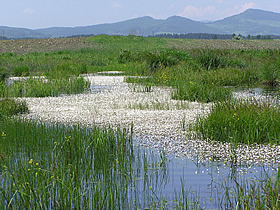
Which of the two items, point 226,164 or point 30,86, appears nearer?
point 226,164

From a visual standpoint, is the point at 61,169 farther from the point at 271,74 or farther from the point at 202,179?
the point at 271,74

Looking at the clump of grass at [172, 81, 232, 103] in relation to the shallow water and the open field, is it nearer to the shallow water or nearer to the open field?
the open field

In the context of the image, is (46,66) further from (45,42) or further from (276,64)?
(45,42)

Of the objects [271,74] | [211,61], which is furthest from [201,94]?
[211,61]

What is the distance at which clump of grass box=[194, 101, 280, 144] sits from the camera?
23.9 feet

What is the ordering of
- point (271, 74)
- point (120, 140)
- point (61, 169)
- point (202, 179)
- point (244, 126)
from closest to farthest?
point (61, 169), point (202, 179), point (120, 140), point (244, 126), point (271, 74)

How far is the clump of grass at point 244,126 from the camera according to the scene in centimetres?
728

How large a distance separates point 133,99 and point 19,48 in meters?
41.2

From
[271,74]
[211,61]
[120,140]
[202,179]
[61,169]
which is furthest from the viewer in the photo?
[211,61]

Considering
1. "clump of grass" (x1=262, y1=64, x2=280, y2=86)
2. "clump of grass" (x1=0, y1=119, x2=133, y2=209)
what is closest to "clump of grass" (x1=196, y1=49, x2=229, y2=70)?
"clump of grass" (x1=262, y1=64, x2=280, y2=86)

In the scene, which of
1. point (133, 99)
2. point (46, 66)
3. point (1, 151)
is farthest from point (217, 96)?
point (46, 66)

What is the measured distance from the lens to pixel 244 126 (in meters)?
7.50

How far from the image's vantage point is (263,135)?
290 inches

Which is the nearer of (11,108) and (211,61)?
(11,108)
